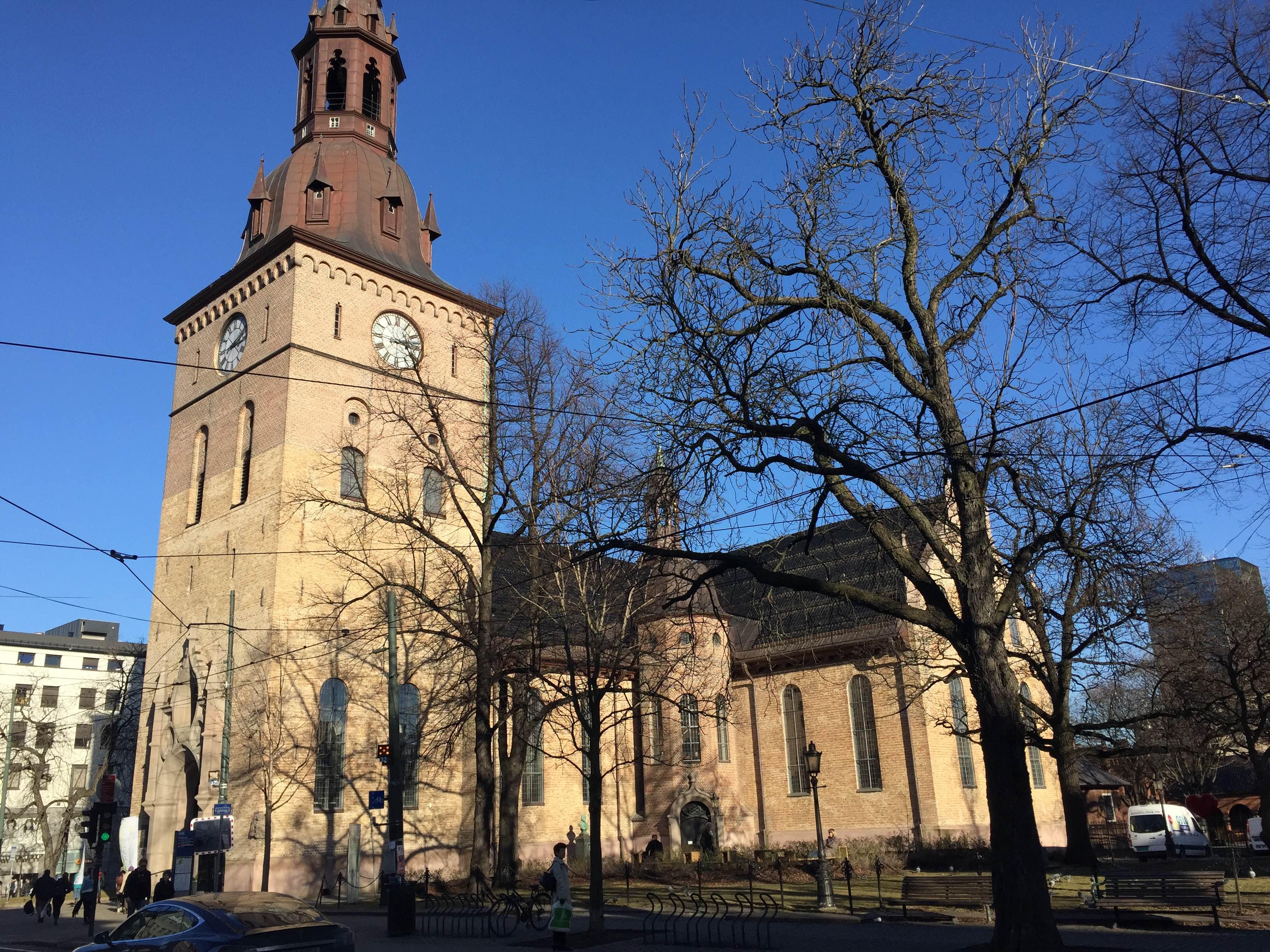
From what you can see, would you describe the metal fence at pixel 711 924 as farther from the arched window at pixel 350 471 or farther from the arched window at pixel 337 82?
the arched window at pixel 337 82

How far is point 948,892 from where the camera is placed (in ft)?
61.0

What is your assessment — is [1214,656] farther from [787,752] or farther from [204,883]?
[204,883]

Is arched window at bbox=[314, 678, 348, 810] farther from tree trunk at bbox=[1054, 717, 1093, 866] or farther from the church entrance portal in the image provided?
tree trunk at bbox=[1054, 717, 1093, 866]

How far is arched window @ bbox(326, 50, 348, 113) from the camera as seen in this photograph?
3778 cm

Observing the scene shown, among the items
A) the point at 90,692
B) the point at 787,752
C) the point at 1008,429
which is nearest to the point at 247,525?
the point at 787,752

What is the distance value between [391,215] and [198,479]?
11909 millimetres

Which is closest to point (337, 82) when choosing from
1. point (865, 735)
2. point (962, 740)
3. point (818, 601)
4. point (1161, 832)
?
point (818, 601)

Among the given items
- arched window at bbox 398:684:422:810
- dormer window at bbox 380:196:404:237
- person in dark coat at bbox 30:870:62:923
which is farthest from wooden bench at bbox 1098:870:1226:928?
dormer window at bbox 380:196:404:237

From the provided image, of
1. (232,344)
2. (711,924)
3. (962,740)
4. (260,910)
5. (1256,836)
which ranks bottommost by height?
(1256,836)

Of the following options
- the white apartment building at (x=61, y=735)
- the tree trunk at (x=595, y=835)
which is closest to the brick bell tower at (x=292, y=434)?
the white apartment building at (x=61, y=735)

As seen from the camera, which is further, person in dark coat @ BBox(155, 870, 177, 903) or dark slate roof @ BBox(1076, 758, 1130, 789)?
dark slate roof @ BBox(1076, 758, 1130, 789)

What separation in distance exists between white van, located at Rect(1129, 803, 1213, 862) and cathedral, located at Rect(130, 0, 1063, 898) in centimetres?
360

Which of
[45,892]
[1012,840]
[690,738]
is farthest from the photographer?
[690,738]

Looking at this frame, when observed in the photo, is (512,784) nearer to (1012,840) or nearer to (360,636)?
(360,636)
